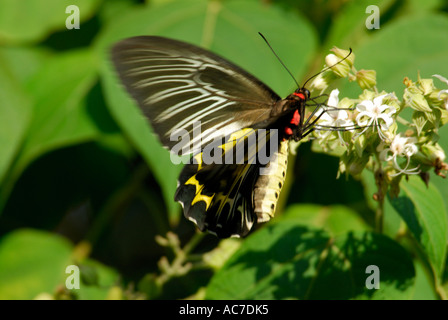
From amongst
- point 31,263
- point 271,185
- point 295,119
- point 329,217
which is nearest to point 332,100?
point 295,119

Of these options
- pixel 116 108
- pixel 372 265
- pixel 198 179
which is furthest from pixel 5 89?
pixel 372 265

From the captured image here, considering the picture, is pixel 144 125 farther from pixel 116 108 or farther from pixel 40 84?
pixel 40 84

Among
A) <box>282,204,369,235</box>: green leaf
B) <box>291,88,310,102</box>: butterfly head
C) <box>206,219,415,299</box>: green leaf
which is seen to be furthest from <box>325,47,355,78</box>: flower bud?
<box>282,204,369,235</box>: green leaf

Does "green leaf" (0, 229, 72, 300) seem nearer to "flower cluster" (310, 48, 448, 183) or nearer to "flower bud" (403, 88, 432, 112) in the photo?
"flower cluster" (310, 48, 448, 183)

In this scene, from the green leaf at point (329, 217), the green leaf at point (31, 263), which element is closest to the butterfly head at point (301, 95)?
the green leaf at point (329, 217)

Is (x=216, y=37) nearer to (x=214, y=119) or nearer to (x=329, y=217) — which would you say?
(x=214, y=119)

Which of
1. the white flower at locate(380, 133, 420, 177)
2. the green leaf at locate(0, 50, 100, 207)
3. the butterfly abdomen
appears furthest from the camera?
the green leaf at locate(0, 50, 100, 207)
